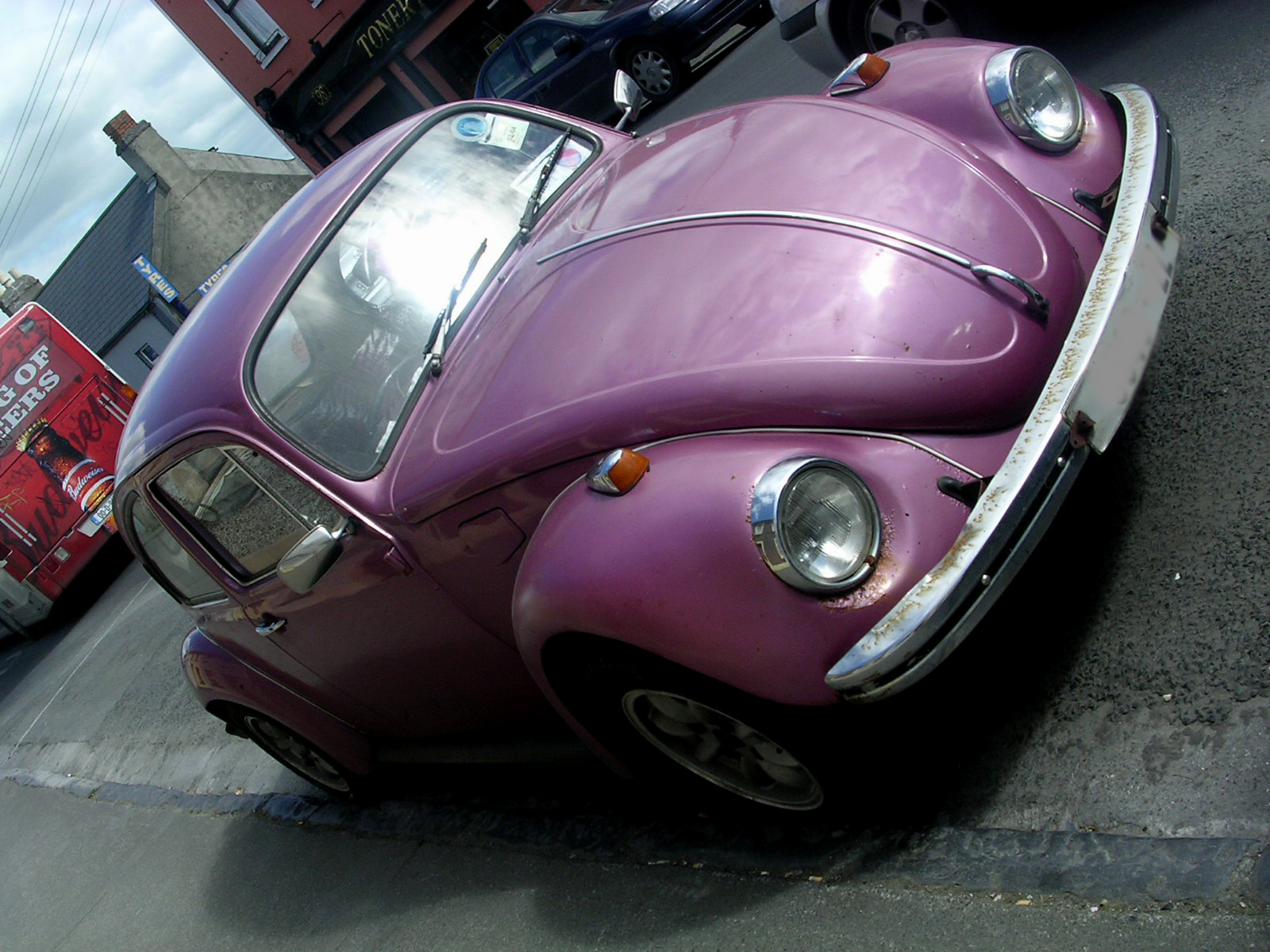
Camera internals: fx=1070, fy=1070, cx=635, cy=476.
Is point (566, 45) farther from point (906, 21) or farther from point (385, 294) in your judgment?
point (385, 294)

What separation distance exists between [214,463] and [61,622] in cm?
966

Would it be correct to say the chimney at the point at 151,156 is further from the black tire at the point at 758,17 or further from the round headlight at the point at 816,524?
the round headlight at the point at 816,524

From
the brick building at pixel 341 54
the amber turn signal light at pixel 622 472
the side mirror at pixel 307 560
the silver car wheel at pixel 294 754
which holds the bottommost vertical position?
the silver car wheel at pixel 294 754

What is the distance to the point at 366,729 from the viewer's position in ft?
13.7

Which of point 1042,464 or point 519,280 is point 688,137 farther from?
point 1042,464

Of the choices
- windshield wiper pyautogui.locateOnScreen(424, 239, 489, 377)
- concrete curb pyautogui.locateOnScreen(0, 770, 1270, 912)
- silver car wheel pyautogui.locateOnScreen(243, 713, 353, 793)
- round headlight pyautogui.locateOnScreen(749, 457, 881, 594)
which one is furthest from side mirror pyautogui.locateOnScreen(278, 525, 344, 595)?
silver car wheel pyautogui.locateOnScreen(243, 713, 353, 793)

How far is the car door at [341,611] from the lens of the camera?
3.19 meters

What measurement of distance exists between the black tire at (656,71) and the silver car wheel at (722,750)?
35.3 feet

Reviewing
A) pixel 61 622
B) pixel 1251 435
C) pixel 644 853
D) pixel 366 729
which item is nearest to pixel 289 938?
pixel 366 729

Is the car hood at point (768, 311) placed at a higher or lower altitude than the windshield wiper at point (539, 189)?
lower

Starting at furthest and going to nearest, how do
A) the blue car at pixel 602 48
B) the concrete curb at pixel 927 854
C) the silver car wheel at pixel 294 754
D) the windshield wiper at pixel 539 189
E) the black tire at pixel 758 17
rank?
the black tire at pixel 758 17 → the blue car at pixel 602 48 → the silver car wheel at pixel 294 754 → the windshield wiper at pixel 539 189 → the concrete curb at pixel 927 854

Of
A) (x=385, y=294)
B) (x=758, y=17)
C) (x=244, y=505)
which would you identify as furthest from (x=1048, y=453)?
(x=758, y=17)

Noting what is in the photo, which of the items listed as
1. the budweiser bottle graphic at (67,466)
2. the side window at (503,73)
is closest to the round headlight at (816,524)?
the budweiser bottle graphic at (67,466)

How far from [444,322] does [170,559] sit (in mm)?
1627
